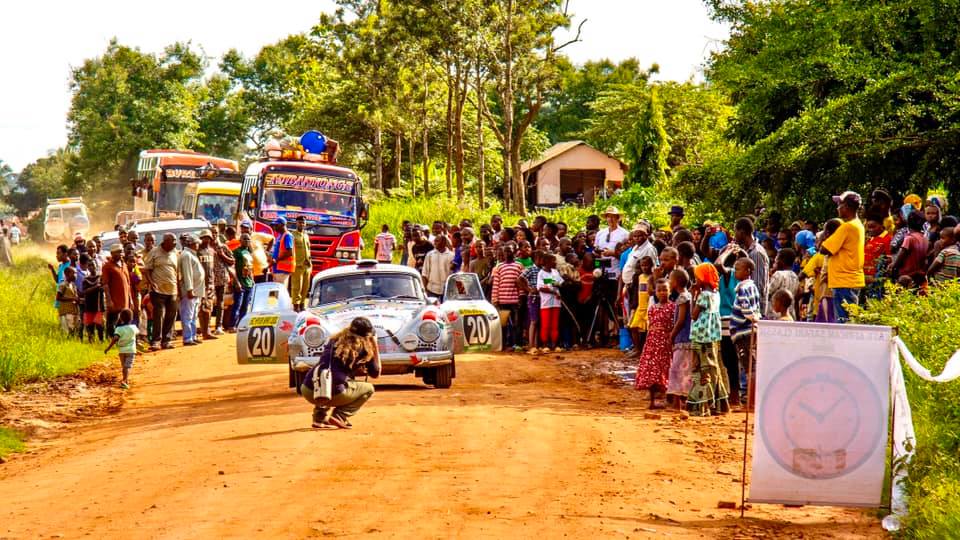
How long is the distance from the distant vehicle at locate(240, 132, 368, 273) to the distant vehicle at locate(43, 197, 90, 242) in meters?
26.8

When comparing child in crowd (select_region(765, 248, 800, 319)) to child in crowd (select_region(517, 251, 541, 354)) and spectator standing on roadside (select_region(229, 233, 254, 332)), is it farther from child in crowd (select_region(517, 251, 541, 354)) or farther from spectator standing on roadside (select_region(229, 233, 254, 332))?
spectator standing on roadside (select_region(229, 233, 254, 332))

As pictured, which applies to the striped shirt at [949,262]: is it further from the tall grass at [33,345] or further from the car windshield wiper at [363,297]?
the tall grass at [33,345]

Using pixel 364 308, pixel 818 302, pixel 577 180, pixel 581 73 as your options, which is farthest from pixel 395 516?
pixel 581 73

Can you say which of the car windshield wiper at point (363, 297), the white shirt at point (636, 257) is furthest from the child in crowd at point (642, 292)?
the car windshield wiper at point (363, 297)

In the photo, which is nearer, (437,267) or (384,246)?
(437,267)

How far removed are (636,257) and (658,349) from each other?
169 inches

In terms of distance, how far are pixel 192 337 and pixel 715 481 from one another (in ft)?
48.2

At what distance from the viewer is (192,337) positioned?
2398 cm

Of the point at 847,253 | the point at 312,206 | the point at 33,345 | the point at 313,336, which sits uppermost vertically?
the point at 312,206

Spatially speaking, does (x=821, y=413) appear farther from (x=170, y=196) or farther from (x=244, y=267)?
(x=170, y=196)

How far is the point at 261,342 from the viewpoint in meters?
16.3

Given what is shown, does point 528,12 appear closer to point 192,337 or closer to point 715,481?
point 192,337

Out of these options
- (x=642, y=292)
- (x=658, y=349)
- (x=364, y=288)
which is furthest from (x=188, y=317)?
(x=658, y=349)

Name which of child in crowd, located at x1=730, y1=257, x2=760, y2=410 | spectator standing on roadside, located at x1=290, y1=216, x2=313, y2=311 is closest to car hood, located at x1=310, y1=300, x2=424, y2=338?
child in crowd, located at x1=730, y1=257, x2=760, y2=410
